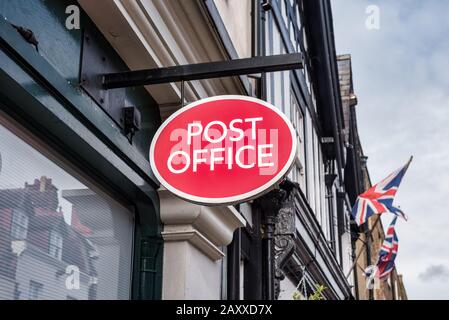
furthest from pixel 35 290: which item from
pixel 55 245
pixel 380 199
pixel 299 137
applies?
pixel 380 199

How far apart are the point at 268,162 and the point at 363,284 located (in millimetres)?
17761

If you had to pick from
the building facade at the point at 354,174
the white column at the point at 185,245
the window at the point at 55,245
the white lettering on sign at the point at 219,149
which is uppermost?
the building facade at the point at 354,174

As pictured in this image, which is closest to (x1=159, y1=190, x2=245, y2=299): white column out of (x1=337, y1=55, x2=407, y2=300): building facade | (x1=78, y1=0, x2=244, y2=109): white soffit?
(x1=78, y1=0, x2=244, y2=109): white soffit

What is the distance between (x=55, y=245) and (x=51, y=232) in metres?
0.08

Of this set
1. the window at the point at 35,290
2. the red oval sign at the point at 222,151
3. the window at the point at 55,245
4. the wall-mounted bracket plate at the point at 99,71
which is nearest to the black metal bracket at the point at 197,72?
the wall-mounted bracket plate at the point at 99,71

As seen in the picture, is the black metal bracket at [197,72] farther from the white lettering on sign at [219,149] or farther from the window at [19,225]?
the window at [19,225]

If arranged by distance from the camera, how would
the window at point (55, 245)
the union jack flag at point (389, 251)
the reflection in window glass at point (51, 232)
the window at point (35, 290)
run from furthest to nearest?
the union jack flag at point (389, 251)
the window at point (55, 245)
the window at point (35, 290)
the reflection in window glass at point (51, 232)

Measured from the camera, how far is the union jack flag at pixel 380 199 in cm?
1293

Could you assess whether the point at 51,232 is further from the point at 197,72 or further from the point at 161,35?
the point at 161,35

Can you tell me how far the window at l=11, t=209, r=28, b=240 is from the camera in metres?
3.55

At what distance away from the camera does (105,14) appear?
4355 millimetres

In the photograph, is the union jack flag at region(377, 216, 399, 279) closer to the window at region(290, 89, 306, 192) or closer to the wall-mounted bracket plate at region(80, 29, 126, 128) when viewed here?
the window at region(290, 89, 306, 192)
